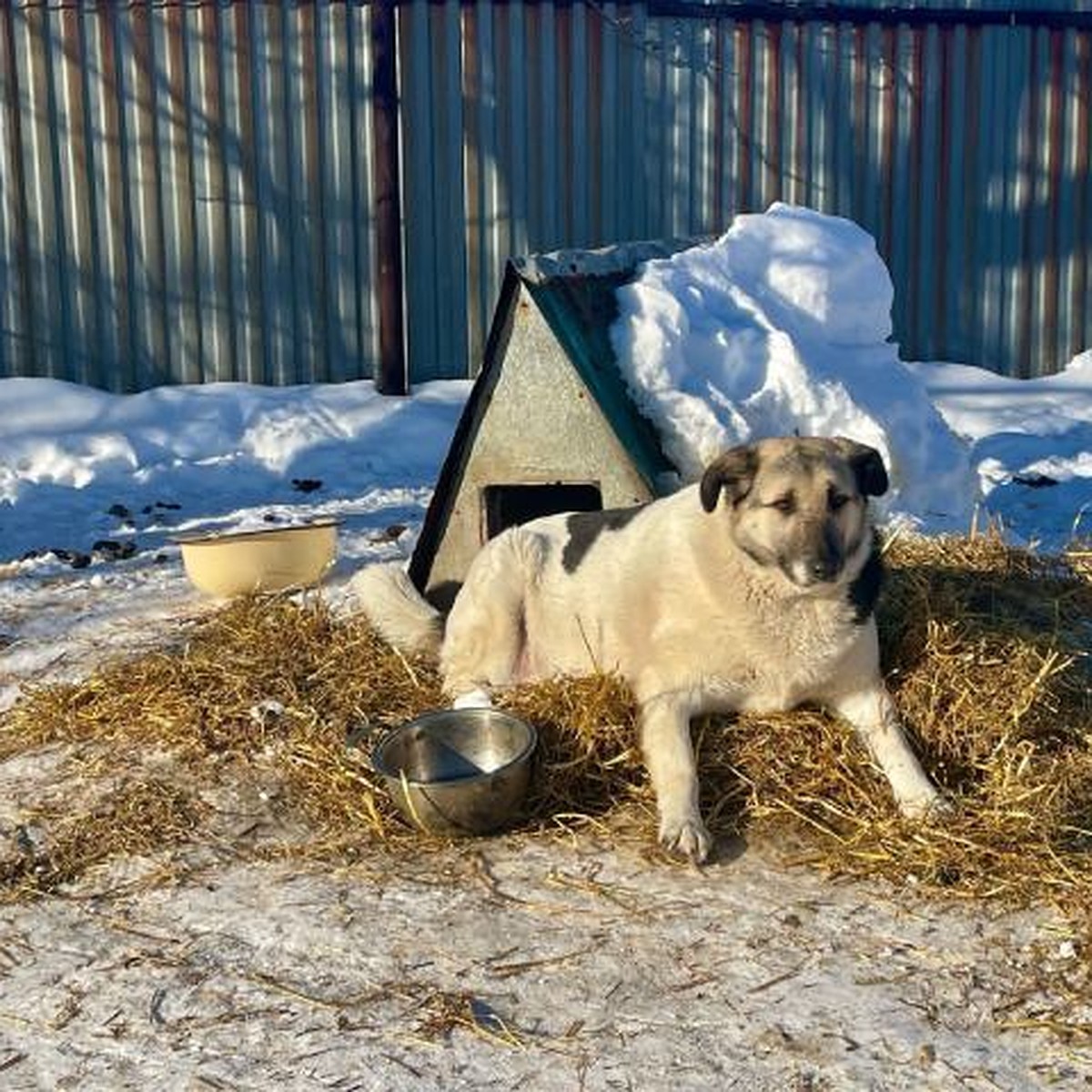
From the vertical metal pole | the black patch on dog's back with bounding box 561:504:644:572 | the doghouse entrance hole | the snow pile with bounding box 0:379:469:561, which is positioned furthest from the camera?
the vertical metal pole

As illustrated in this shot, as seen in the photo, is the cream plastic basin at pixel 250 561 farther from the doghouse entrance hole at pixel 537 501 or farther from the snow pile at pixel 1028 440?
the snow pile at pixel 1028 440

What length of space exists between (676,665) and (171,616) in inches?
101

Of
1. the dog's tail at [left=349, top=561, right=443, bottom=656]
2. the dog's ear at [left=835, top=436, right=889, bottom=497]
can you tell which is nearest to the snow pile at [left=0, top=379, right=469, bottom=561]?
the dog's tail at [left=349, top=561, right=443, bottom=656]

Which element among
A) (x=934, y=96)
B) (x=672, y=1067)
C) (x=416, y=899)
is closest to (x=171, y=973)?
(x=416, y=899)

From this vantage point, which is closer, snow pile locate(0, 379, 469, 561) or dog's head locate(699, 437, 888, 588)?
dog's head locate(699, 437, 888, 588)

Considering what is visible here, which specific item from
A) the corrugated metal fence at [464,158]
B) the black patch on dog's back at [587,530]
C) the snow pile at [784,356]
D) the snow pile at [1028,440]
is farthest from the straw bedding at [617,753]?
the corrugated metal fence at [464,158]

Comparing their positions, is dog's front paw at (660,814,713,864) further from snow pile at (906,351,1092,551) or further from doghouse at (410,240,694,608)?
snow pile at (906,351,1092,551)

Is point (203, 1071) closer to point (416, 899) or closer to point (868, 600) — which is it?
point (416, 899)

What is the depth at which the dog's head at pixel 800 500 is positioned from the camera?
4078mm

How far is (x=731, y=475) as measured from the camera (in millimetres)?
4238

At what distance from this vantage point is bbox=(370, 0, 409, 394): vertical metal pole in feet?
34.0

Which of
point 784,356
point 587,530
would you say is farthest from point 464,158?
point 587,530

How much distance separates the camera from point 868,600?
14.1 ft

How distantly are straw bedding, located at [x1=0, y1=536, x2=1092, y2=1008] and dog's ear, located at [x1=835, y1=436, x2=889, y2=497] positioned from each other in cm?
61
